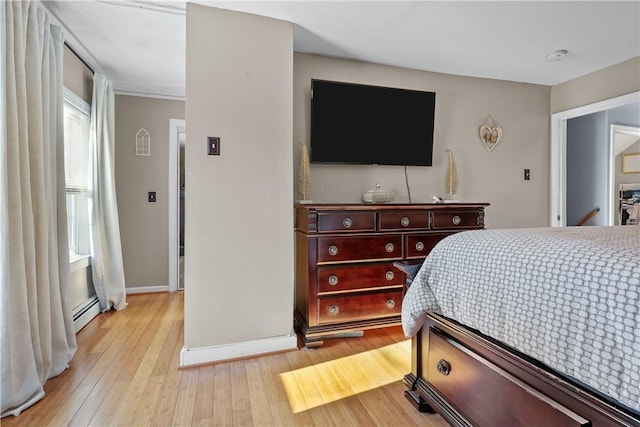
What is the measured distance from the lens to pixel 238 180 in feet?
7.00

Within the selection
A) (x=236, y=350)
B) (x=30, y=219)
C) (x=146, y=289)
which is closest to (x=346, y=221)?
(x=236, y=350)

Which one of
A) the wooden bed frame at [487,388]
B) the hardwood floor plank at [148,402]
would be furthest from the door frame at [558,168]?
the hardwood floor plank at [148,402]

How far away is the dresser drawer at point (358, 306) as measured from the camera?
2293mm

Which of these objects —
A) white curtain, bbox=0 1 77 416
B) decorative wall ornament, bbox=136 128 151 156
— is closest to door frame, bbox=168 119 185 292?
decorative wall ornament, bbox=136 128 151 156

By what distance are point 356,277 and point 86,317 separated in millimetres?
2234

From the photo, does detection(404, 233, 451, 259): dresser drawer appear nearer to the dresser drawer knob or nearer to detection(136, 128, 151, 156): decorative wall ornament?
the dresser drawer knob

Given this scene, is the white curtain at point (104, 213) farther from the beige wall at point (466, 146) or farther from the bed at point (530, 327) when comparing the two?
the bed at point (530, 327)

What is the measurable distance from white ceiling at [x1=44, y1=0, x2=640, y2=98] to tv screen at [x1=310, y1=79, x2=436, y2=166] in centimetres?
32

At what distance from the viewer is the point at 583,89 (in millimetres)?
3172

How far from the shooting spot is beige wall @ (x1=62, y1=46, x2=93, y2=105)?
2.52 m

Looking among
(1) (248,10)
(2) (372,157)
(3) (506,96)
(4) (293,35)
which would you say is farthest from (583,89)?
(1) (248,10)

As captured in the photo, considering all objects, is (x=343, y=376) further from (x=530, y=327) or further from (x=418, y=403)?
(x=530, y=327)

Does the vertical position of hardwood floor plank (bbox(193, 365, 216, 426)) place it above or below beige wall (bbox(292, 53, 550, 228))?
below

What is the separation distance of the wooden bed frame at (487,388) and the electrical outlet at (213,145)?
1.55 meters
